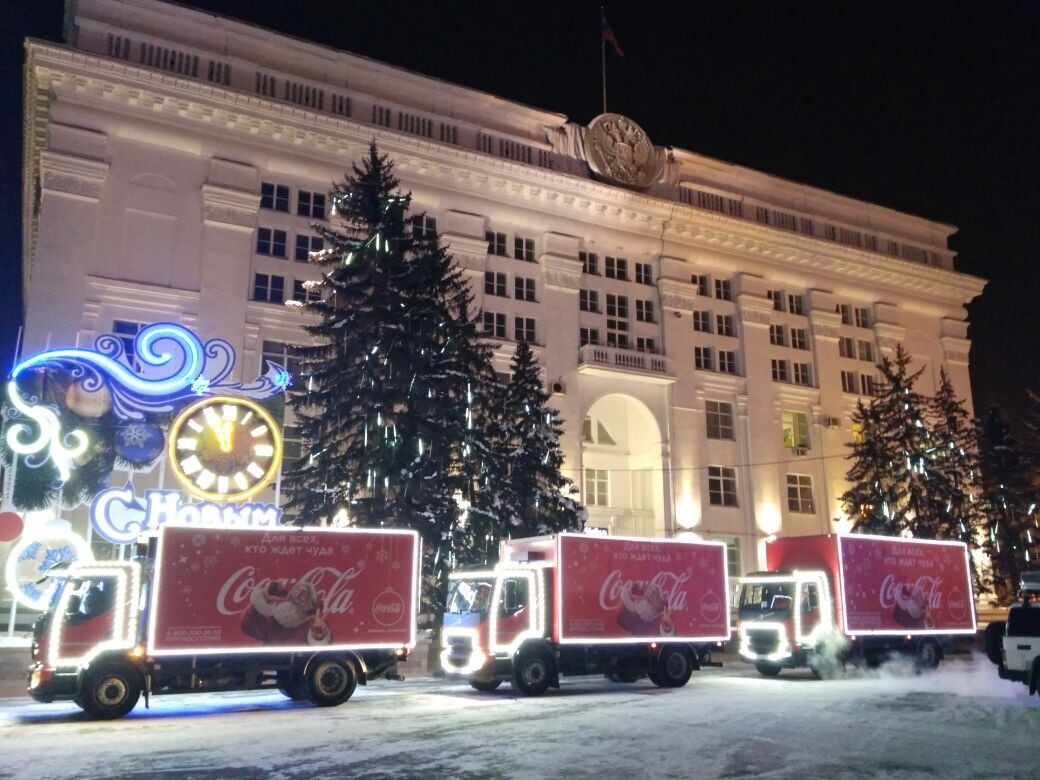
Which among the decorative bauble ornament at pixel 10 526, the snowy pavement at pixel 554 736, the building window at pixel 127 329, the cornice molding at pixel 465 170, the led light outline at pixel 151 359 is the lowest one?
the snowy pavement at pixel 554 736

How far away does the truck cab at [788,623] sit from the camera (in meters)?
23.1

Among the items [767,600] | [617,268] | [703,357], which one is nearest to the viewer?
[767,600]

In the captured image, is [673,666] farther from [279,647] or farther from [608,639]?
[279,647]

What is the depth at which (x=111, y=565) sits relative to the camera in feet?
53.8

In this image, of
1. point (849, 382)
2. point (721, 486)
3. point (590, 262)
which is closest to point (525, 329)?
point (590, 262)

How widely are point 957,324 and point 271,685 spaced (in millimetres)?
49150

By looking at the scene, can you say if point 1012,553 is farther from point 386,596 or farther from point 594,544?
point 386,596

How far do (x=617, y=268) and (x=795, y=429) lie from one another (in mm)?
12991

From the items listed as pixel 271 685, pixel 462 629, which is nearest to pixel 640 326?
pixel 462 629

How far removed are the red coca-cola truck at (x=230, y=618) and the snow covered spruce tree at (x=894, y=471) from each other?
27506 mm

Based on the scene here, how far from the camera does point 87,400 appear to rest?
24375 millimetres

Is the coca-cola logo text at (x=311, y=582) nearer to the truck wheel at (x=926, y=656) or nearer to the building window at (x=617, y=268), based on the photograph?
the truck wheel at (x=926, y=656)

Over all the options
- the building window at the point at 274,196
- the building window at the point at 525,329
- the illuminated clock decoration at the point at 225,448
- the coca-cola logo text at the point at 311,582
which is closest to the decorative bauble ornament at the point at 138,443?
the illuminated clock decoration at the point at 225,448

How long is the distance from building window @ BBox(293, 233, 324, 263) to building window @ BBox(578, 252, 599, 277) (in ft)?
43.6
